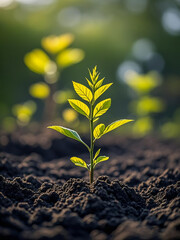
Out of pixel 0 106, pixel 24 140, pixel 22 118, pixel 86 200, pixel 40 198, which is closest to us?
pixel 86 200

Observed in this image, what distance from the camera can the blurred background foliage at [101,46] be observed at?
6109 mm

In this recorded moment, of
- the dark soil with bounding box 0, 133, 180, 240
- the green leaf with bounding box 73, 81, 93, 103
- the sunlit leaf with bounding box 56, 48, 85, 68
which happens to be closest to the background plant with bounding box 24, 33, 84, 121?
the sunlit leaf with bounding box 56, 48, 85, 68

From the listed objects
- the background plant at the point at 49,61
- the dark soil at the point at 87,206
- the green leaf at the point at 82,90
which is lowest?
the dark soil at the point at 87,206

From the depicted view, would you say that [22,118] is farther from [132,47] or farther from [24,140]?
[132,47]

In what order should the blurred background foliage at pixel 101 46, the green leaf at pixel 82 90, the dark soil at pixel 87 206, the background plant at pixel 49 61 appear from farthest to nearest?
the blurred background foliage at pixel 101 46
the background plant at pixel 49 61
the green leaf at pixel 82 90
the dark soil at pixel 87 206

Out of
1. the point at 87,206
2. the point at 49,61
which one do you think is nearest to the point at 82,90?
the point at 87,206

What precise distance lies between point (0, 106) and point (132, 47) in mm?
3905

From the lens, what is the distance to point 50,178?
189cm

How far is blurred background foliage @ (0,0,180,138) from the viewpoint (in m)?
6.11

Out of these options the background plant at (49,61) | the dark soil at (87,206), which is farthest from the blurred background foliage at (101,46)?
the dark soil at (87,206)

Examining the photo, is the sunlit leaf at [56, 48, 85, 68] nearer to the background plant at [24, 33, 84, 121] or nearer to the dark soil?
the background plant at [24, 33, 84, 121]

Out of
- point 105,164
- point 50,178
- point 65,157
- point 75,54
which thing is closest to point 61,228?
point 50,178

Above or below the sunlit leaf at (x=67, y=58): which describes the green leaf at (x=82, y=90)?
below

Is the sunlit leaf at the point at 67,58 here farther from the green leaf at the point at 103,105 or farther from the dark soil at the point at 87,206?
the green leaf at the point at 103,105
